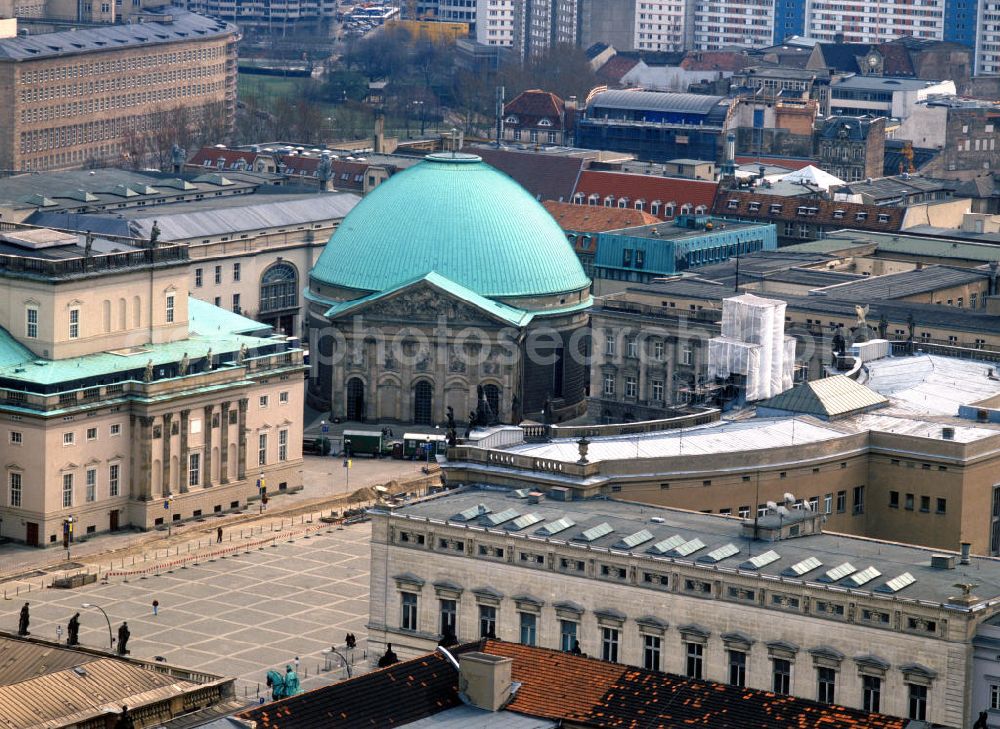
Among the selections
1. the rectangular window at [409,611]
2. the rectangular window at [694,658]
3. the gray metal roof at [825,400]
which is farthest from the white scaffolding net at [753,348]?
the rectangular window at [694,658]

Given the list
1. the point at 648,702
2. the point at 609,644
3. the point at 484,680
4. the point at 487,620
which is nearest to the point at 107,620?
the point at 487,620

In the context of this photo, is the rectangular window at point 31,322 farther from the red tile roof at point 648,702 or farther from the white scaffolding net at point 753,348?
the red tile roof at point 648,702

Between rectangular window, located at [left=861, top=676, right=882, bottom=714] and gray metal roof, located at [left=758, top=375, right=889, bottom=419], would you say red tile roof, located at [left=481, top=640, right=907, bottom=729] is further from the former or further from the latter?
gray metal roof, located at [left=758, top=375, right=889, bottom=419]

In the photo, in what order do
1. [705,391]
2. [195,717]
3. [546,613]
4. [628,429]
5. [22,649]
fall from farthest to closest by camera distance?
[705,391]
[628,429]
[546,613]
[22,649]
[195,717]

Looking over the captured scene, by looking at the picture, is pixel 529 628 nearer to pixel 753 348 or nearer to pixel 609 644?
pixel 609 644

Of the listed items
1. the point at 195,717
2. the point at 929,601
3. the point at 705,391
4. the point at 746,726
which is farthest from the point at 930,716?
the point at 705,391

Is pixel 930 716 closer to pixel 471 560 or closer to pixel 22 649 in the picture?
pixel 471 560
